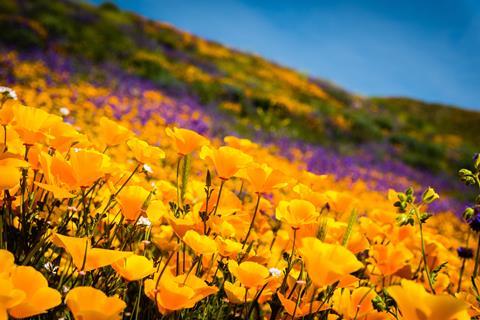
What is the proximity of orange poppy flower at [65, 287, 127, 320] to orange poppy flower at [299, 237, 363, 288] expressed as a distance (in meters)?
0.41

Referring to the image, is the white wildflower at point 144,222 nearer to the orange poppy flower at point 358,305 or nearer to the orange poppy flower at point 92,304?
the orange poppy flower at point 92,304

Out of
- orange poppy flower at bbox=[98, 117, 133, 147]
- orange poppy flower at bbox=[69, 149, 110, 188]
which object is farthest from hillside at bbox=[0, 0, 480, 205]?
orange poppy flower at bbox=[69, 149, 110, 188]

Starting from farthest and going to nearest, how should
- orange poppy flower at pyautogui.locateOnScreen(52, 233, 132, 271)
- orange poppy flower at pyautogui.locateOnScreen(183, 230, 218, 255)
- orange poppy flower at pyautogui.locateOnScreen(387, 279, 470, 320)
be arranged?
orange poppy flower at pyautogui.locateOnScreen(183, 230, 218, 255) → orange poppy flower at pyautogui.locateOnScreen(52, 233, 132, 271) → orange poppy flower at pyautogui.locateOnScreen(387, 279, 470, 320)

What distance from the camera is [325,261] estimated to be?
0.95 meters

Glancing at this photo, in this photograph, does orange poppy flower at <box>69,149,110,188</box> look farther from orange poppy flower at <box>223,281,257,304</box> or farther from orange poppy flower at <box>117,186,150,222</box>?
orange poppy flower at <box>223,281,257,304</box>

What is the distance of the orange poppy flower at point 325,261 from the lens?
951mm

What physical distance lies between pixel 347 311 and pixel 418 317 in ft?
1.36

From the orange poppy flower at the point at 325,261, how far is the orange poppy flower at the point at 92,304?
0.41 metres

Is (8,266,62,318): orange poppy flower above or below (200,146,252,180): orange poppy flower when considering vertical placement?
below

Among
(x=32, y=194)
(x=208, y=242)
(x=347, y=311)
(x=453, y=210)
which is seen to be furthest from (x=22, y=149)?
(x=453, y=210)

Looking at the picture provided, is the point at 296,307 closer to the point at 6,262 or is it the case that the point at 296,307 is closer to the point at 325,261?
the point at 325,261

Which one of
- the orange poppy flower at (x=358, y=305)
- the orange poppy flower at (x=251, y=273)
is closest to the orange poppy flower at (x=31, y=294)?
the orange poppy flower at (x=251, y=273)

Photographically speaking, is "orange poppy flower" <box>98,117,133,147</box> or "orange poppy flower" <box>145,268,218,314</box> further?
"orange poppy flower" <box>98,117,133,147</box>

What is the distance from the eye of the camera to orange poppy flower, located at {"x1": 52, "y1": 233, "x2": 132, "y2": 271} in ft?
3.06
